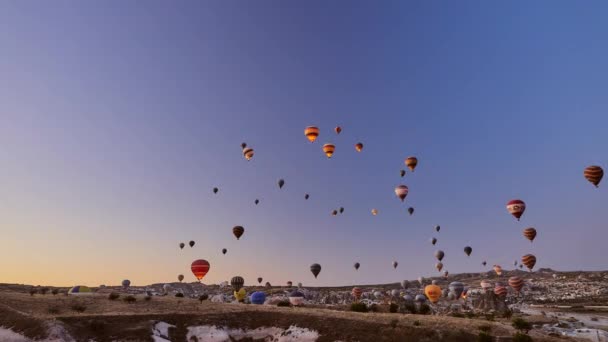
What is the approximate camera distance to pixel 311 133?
77500mm

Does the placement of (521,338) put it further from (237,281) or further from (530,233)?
(237,281)

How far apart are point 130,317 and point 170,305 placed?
1170 cm

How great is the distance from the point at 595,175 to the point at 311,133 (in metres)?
43.8

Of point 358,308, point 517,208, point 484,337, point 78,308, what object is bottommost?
point 484,337

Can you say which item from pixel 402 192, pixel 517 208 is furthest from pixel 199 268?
pixel 517 208

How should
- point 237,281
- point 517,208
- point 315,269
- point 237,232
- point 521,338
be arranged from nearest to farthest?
1. point 521,338
2. point 517,208
3. point 237,232
4. point 315,269
5. point 237,281

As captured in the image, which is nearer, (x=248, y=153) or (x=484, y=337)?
(x=484, y=337)

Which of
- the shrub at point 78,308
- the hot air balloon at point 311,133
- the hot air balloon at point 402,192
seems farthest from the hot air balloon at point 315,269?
the shrub at point 78,308

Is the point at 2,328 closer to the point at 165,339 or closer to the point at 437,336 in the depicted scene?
the point at 165,339

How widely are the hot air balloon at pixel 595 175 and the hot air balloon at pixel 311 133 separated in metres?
42.2

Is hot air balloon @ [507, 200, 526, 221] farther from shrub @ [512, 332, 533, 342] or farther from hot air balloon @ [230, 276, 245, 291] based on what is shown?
hot air balloon @ [230, 276, 245, 291]

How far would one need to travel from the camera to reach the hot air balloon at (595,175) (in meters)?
63.2

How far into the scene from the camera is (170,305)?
7100 cm

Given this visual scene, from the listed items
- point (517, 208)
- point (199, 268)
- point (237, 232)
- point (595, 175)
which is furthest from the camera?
point (237, 232)
